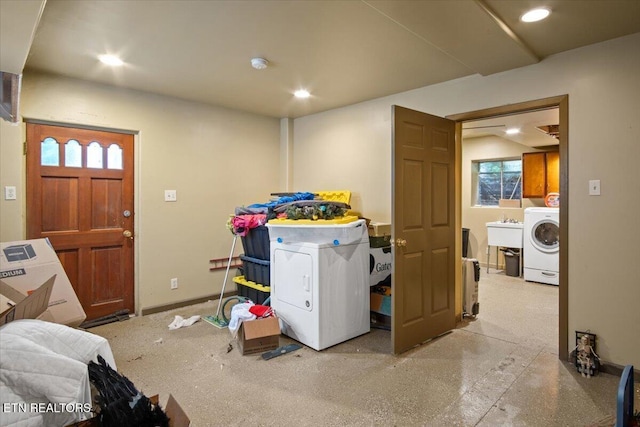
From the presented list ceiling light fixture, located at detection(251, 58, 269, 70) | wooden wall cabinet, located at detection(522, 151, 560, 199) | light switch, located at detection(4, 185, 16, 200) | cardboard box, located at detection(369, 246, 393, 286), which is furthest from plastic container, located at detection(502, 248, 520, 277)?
light switch, located at detection(4, 185, 16, 200)

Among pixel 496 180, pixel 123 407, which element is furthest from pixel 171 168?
pixel 496 180

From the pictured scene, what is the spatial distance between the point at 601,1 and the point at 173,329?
159 inches

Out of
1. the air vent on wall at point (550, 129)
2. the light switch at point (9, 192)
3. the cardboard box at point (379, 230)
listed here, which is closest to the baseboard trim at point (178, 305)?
the light switch at point (9, 192)

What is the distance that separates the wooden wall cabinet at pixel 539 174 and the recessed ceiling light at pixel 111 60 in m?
5.88

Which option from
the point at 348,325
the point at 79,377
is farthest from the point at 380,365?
the point at 79,377

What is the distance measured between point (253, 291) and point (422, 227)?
6.29 ft

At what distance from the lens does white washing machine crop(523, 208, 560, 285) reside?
507 centimetres

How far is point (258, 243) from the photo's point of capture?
3719mm

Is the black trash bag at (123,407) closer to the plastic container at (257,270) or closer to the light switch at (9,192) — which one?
the plastic container at (257,270)

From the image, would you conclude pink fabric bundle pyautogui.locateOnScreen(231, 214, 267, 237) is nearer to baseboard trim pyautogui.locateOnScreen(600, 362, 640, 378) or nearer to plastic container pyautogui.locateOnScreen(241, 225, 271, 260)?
plastic container pyautogui.locateOnScreen(241, 225, 271, 260)

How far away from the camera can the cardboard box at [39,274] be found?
8.02ft

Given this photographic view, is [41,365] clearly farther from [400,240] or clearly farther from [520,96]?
[520,96]

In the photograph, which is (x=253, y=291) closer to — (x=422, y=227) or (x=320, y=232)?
(x=320, y=232)

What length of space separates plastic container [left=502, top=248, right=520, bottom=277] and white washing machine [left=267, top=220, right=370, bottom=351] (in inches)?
143
